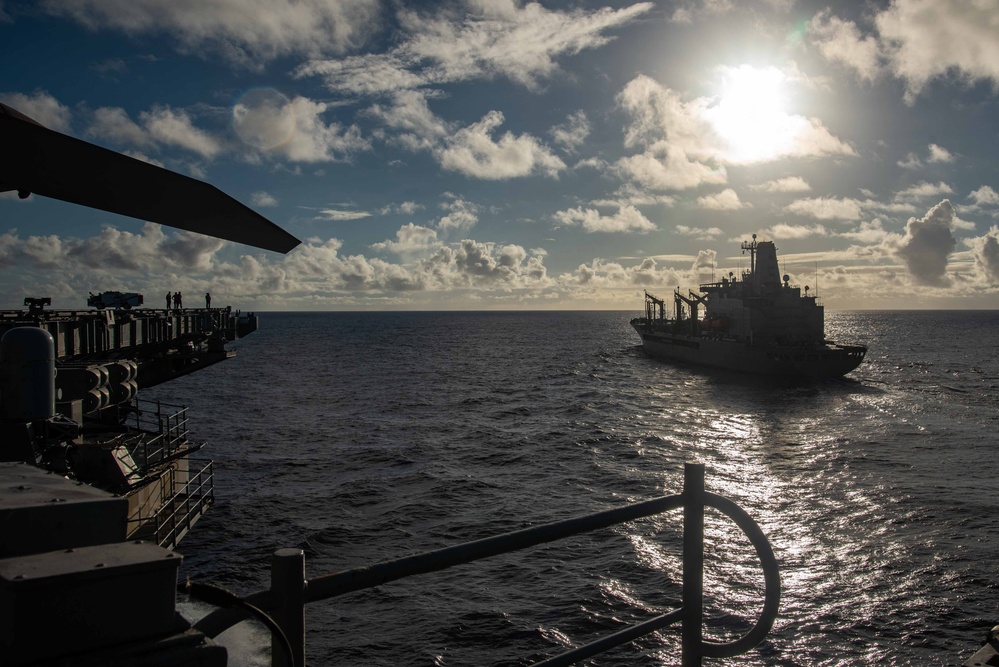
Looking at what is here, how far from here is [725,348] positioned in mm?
61656

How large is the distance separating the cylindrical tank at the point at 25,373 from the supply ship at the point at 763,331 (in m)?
54.0

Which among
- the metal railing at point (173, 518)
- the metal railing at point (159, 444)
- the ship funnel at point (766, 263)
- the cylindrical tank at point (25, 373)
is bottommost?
the metal railing at point (173, 518)

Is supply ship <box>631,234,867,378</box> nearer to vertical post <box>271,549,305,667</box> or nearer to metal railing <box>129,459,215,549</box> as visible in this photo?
metal railing <box>129,459,215,549</box>

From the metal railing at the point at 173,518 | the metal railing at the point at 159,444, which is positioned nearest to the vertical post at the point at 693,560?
the metal railing at the point at 173,518

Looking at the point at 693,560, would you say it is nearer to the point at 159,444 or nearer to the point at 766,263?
the point at 159,444

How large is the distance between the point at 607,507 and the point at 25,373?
1660 centimetres

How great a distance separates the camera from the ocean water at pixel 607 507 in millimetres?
13195

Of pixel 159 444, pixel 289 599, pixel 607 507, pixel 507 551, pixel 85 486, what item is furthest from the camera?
pixel 607 507

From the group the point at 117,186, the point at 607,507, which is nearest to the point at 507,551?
the point at 117,186

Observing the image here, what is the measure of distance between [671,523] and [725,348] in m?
45.5

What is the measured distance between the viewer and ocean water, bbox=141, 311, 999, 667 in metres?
13.2

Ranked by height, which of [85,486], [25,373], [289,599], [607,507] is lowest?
[607,507]

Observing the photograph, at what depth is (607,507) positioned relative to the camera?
21.8 meters

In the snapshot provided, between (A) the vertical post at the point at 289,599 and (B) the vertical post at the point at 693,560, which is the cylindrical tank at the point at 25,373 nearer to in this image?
(A) the vertical post at the point at 289,599
